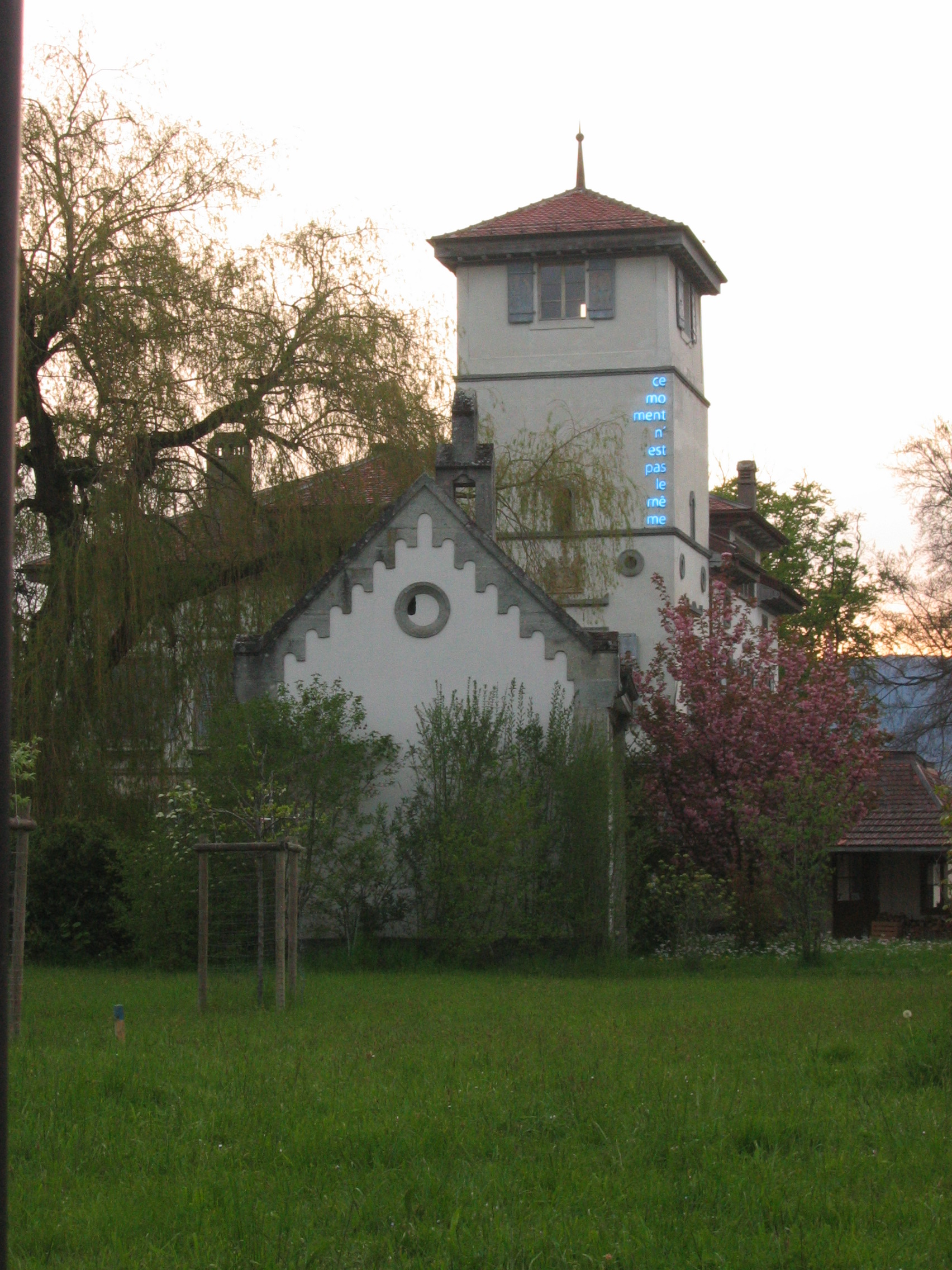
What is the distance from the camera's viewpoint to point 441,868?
67.4 feet

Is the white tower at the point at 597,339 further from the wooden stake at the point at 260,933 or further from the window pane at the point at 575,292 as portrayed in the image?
Answer: the wooden stake at the point at 260,933

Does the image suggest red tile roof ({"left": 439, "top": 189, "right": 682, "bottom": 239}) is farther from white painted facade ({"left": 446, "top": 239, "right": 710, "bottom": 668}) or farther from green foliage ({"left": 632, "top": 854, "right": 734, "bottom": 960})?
green foliage ({"left": 632, "top": 854, "right": 734, "bottom": 960})

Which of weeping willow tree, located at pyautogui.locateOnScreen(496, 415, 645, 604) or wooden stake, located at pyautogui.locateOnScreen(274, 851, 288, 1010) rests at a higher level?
weeping willow tree, located at pyautogui.locateOnScreen(496, 415, 645, 604)

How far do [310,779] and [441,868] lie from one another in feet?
6.72

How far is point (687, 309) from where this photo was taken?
159 ft

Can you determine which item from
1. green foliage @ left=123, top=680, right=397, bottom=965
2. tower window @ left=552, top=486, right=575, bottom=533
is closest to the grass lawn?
green foliage @ left=123, top=680, right=397, bottom=965

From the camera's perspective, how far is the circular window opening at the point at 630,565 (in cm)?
4453

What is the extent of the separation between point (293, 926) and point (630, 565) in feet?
99.9

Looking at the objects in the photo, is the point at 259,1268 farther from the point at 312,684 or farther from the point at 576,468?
the point at 576,468

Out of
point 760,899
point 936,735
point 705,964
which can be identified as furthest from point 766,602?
point 705,964

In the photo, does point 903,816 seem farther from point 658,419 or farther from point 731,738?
point 731,738

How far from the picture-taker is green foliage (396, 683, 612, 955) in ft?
66.4

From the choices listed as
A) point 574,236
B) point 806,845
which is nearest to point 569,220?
point 574,236

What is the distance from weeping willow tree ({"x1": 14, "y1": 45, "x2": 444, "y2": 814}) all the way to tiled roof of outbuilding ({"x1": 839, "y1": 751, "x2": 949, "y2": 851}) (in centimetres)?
2028
